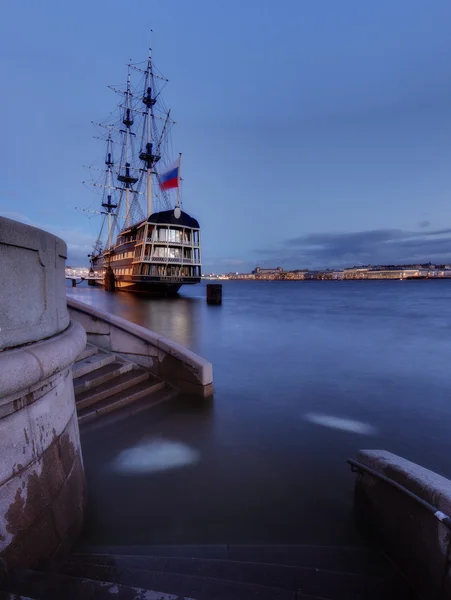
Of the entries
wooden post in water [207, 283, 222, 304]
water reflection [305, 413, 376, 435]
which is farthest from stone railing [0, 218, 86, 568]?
wooden post in water [207, 283, 222, 304]

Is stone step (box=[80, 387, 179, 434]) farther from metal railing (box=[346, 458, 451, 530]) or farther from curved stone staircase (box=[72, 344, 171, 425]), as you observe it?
metal railing (box=[346, 458, 451, 530])

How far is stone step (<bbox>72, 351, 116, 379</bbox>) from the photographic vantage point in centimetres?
668

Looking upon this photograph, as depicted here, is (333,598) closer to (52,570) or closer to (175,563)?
(175,563)

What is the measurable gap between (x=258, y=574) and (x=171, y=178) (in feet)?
134

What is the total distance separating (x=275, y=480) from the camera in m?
4.52

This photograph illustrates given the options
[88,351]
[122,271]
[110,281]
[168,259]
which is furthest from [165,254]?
[88,351]

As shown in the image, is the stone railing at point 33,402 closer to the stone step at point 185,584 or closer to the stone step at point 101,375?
the stone step at point 185,584

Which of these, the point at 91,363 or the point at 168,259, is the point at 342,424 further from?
the point at 168,259

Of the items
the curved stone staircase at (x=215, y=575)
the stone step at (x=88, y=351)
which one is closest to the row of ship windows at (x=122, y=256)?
the stone step at (x=88, y=351)

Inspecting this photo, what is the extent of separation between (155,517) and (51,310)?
281 cm

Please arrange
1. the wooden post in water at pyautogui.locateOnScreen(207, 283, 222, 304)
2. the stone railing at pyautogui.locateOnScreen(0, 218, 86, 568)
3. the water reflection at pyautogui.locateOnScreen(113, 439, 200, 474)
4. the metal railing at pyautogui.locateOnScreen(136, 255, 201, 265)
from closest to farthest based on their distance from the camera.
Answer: the stone railing at pyautogui.locateOnScreen(0, 218, 86, 568) → the water reflection at pyautogui.locateOnScreen(113, 439, 200, 474) → the wooden post in water at pyautogui.locateOnScreen(207, 283, 222, 304) → the metal railing at pyautogui.locateOnScreen(136, 255, 201, 265)

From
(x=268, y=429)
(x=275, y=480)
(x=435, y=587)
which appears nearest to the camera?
(x=435, y=587)

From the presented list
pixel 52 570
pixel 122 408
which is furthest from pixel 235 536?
pixel 122 408

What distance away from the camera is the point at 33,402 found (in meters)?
2.68
